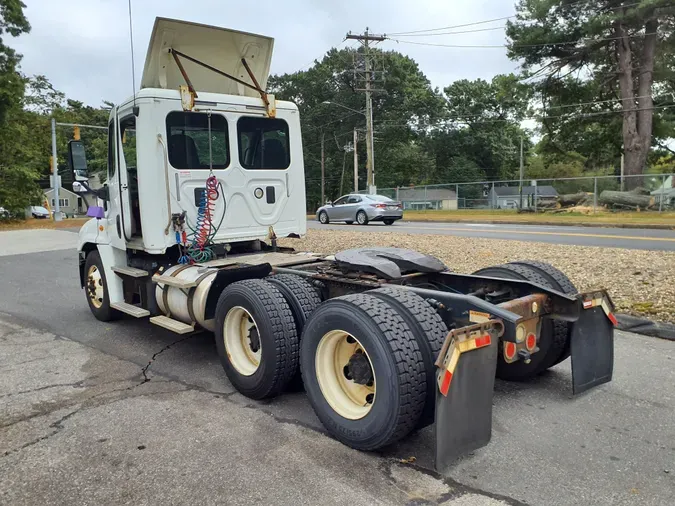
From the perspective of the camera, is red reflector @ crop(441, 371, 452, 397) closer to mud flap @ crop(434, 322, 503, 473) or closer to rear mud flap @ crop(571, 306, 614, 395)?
mud flap @ crop(434, 322, 503, 473)

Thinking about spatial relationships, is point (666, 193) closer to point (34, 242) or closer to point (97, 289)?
point (97, 289)

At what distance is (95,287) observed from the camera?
6.94 metres

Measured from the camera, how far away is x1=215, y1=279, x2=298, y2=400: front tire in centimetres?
405

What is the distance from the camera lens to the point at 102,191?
20.7 ft

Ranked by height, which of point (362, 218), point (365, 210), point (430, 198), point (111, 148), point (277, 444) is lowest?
point (277, 444)

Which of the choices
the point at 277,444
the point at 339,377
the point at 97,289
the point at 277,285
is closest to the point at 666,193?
the point at 97,289

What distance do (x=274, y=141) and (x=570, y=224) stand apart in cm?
1769

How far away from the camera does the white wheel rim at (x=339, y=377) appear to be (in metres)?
3.60

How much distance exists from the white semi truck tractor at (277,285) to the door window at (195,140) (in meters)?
0.01

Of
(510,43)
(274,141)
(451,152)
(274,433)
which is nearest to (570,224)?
(510,43)

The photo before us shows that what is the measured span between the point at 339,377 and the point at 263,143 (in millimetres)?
3385

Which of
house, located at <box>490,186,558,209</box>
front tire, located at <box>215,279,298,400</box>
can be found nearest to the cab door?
front tire, located at <box>215,279,298,400</box>

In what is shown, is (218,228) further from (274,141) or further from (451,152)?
(451,152)

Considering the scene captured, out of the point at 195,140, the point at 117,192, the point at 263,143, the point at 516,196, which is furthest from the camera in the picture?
the point at 516,196
